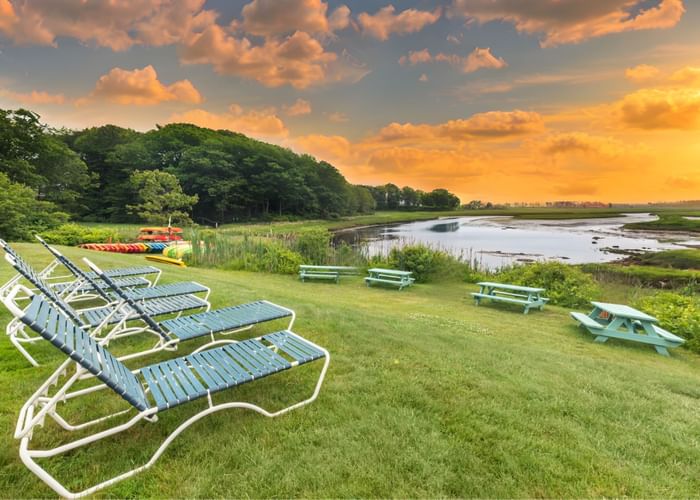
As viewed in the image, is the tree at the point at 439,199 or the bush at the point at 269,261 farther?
the tree at the point at 439,199

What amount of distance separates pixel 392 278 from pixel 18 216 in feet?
49.9

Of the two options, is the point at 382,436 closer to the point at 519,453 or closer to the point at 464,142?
the point at 519,453

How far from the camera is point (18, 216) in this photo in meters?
12.7

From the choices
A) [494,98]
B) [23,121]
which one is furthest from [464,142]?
[23,121]

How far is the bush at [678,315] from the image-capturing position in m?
5.61

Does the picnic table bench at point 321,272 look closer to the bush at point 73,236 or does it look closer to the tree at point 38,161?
the bush at point 73,236

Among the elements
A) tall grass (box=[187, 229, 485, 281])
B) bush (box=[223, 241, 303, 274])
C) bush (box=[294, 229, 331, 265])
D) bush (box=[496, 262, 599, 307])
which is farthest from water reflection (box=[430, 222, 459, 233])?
bush (box=[223, 241, 303, 274])

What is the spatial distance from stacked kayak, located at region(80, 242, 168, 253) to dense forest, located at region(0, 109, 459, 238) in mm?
17737

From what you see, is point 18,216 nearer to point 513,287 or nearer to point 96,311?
point 96,311

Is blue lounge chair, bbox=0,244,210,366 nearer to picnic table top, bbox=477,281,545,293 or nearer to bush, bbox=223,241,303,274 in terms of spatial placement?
picnic table top, bbox=477,281,545,293

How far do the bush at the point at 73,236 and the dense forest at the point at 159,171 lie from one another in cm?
1635

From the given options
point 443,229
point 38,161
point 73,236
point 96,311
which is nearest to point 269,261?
point 96,311

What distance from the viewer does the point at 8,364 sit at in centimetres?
284

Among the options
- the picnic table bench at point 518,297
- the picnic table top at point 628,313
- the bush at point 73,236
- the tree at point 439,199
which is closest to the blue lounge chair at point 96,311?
the picnic table top at point 628,313
